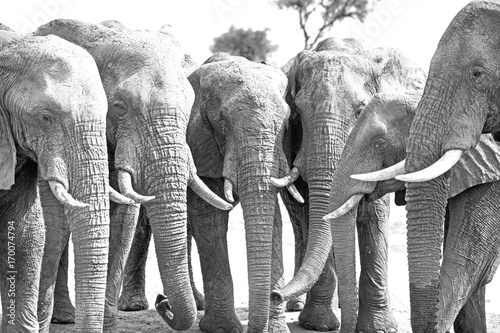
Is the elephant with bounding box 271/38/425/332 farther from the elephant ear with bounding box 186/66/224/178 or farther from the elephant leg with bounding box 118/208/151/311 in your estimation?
the elephant leg with bounding box 118/208/151/311

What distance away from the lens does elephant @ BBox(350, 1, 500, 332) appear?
7129 mm

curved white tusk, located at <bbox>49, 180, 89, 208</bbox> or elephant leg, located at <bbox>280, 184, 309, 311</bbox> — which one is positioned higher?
elephant leg, located at <bbox>280, 184, 309, 311</bbox>

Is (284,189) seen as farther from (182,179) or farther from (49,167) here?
(49,167)

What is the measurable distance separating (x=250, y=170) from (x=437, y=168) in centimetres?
221

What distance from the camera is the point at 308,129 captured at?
30.4ft

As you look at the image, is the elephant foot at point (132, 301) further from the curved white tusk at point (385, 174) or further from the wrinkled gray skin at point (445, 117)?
the wrinkled gray skin at point (445, 117)

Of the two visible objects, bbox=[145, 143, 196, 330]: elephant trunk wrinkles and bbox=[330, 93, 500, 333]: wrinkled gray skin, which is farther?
bbox=[145, 143, 196, 330]: elephant trunk wrinkles

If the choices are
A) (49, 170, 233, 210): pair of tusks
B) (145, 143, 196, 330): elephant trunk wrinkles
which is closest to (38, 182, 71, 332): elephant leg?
(49, 170, 233, 210): pair of tusks

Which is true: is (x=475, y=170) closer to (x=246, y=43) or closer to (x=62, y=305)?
(x=62, y=305)

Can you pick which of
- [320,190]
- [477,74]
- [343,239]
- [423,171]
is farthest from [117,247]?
[477,74]

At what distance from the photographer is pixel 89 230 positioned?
23.2ft

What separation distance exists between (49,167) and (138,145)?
127cm

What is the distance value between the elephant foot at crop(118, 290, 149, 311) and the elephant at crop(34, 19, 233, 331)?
83.1 inches

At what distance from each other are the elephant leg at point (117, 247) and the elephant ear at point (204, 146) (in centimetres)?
73
